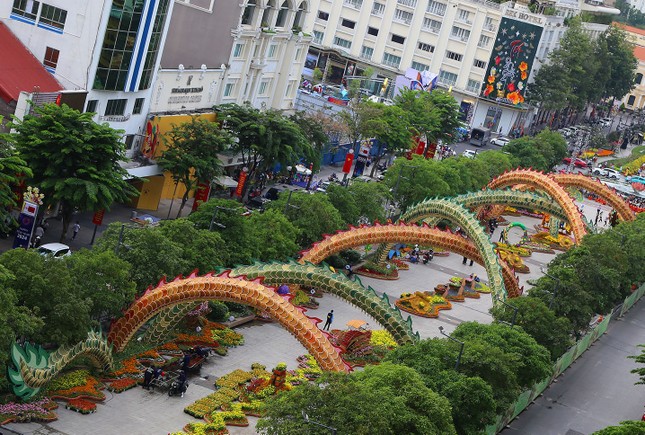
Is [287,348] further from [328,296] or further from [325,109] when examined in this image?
[325,109]

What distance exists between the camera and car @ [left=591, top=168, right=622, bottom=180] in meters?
193

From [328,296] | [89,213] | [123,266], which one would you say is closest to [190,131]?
[89,213]

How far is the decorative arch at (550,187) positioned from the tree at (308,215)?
89.2ft

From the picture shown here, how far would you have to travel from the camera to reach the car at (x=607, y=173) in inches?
7608

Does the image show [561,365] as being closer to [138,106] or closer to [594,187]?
[138,106]

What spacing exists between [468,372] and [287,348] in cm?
1700

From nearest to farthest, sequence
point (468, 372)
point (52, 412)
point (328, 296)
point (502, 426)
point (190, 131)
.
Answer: point (52, 412) → point (468, 372) → point (502, 426) → point (328, 296) → point (190, 131)

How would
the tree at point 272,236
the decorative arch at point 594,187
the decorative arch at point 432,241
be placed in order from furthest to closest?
the decorative arch at point 594,187 → the decorative arch at point 432,241 → the tree at point 272,236

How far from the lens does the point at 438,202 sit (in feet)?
381

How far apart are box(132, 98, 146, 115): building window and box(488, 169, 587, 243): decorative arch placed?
41466 mm

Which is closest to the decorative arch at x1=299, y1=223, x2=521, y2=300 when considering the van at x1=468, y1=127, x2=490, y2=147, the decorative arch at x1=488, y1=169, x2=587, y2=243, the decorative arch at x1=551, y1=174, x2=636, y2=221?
the decorative arch at x1=488, y1=169, x2=587, y2=243

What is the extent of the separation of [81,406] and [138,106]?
45.5 m

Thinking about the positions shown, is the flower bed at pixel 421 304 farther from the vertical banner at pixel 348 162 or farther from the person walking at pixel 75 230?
the vertical banner at pixel 348 162

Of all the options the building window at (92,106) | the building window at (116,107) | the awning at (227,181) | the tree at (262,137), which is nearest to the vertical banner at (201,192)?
the awning at (227,181)
